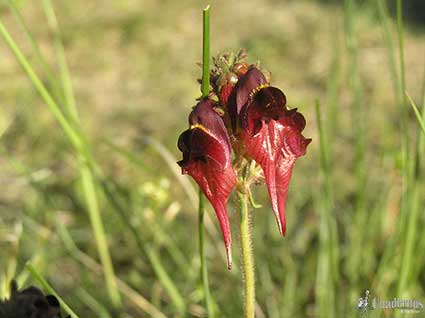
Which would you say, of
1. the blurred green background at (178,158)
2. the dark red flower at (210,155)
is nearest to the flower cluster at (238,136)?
the dark red flower at (210,155)

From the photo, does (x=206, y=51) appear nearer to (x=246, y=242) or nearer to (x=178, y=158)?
(x=246, y=242)

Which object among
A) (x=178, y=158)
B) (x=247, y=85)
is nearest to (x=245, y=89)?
(x=247, y=85)

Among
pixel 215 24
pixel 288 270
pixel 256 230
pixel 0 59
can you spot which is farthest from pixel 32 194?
pixel 215 24

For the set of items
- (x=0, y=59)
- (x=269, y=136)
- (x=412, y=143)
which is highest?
(x=0, y=59)

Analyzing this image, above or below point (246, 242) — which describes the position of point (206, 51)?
above

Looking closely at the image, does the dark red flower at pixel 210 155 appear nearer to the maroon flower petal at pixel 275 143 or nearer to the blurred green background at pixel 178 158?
the maroon flower petal at pixel 275 143

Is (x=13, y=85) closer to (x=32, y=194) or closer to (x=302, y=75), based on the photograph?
(x=32, y=194)

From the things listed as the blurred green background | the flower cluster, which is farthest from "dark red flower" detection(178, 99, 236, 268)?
the blurred green background
